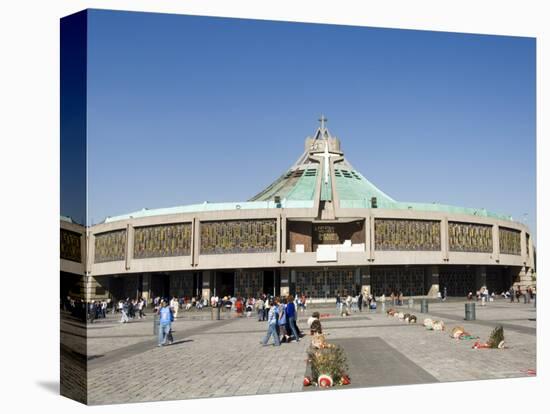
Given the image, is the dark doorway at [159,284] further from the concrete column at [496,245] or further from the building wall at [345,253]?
the concrete column at [496,245]

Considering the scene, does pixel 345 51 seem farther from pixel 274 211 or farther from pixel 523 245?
pixel 523 245

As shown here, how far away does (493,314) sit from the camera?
2964 cm

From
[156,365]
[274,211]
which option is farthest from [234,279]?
[156,365]

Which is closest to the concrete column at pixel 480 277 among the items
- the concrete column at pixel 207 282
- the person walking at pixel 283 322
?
the concrete column at pixel 207 282

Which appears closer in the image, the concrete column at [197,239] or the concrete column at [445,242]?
the concrete column at [197,239]

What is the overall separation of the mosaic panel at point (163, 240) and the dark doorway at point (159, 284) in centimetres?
87

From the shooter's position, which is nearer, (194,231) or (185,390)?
(185,390)

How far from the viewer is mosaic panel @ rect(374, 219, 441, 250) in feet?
155

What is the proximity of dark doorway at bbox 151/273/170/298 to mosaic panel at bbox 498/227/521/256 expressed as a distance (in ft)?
79.6

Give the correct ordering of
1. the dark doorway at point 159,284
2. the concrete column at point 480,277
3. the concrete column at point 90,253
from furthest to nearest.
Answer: the concrete column at point 480,277, the dark doorway at point 159,284, the concrete column at point 90,253

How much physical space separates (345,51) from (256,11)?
2.97 metres

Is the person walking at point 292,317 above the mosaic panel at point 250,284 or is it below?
below

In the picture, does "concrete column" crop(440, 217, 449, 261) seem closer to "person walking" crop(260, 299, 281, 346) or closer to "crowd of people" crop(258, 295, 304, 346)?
"crowd of people" crop(258, 295, 304, 346)

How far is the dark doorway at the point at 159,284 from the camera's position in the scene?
22984 millimetres
